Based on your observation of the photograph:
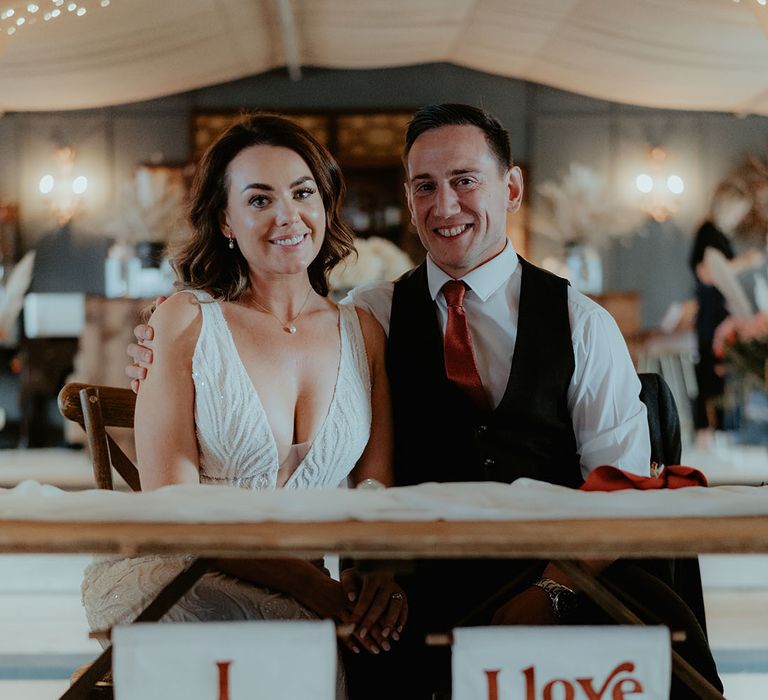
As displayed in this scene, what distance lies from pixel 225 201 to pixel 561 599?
109cm

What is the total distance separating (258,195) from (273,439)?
0.52 metres

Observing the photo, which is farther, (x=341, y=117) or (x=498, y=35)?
(x=341, y=117)

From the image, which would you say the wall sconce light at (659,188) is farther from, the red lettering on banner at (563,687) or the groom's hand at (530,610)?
the red lettering on banner at (563,687)

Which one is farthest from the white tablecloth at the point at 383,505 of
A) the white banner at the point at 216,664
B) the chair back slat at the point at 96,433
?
the chair back slat at the point at 96,433

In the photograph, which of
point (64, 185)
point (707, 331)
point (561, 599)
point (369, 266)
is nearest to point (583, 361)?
point (561, 599)

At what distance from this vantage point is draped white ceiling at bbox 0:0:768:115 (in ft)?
24.1

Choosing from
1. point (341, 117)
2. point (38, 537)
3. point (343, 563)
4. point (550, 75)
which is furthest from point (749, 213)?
point (38, 537)

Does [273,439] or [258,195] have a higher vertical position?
[258,195]

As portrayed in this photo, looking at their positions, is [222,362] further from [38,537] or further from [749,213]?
[749,213]

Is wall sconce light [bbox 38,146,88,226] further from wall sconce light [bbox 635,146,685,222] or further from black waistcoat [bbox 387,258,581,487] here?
black waistcoat [bbox 387,258,581,487]

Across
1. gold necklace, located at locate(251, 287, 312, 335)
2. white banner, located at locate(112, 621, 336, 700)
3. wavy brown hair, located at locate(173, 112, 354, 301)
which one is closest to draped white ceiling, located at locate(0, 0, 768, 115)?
wavy brown hair, located at locate(173, 112, 354, 301)

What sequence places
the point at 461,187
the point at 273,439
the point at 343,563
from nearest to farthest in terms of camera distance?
the point at 343,563, the point at 273,439, the point at 461,187

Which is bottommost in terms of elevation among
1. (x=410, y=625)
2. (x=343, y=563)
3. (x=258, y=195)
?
(x=410, y=625)

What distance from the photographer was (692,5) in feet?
22.6
